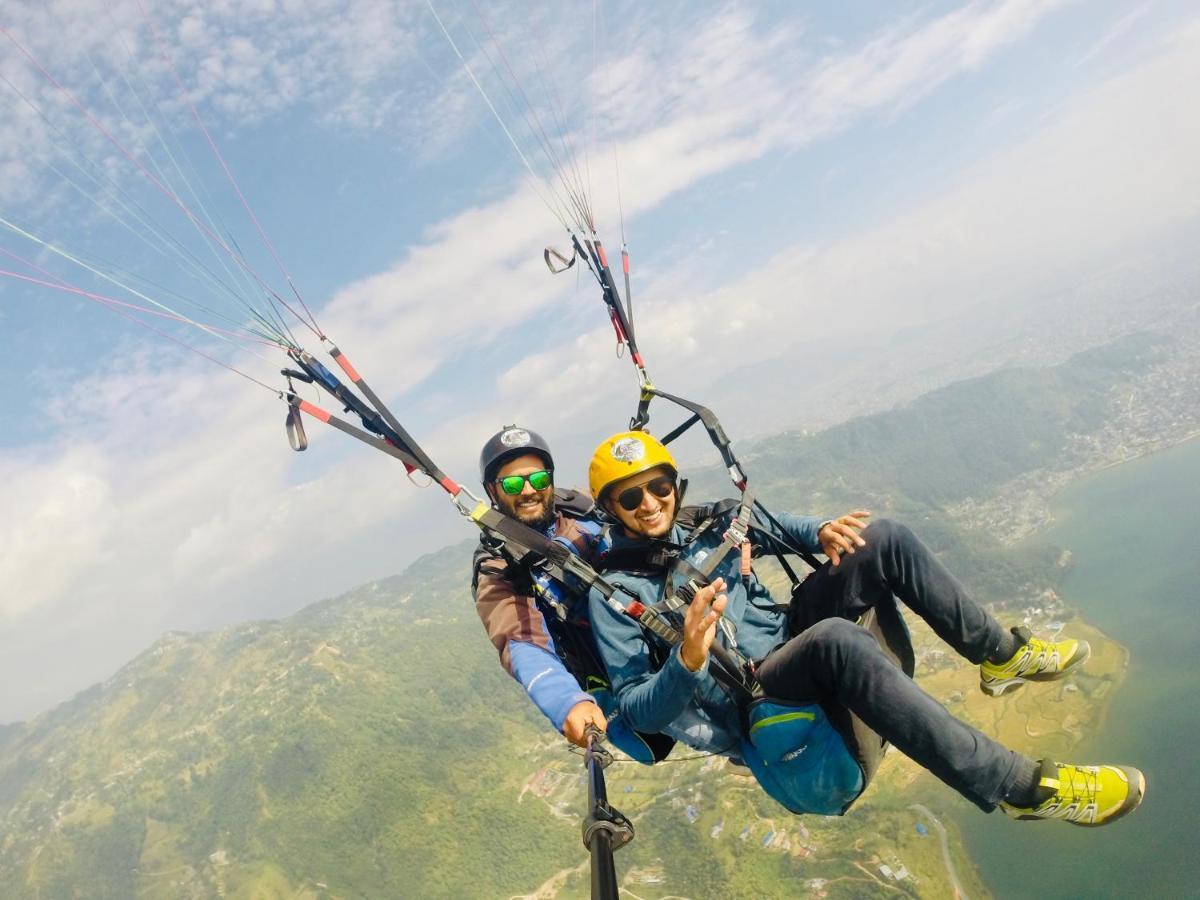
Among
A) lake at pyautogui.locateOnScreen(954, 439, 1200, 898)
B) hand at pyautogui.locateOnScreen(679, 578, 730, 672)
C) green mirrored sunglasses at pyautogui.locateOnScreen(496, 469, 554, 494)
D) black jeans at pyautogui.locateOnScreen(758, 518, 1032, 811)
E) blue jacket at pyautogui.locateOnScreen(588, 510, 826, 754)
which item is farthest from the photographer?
lake at pyautogui.locateOnScreen(954, 439, 1200, 898)

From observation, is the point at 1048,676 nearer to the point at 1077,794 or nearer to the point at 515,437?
the point at 1077,794

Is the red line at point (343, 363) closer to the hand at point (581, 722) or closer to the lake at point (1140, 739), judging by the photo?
the hand at point (581, 722)

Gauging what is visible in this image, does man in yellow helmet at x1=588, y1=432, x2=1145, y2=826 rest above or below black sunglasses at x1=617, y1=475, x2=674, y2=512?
below

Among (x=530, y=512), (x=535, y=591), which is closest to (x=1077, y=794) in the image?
(x=535, y=591)

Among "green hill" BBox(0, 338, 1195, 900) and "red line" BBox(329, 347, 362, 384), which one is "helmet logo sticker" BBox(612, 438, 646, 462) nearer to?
"red line" BBox(329, 347, 362, 384)

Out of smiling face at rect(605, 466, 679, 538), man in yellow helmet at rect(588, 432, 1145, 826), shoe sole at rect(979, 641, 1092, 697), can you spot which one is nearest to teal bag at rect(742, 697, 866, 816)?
man in yellow helmet at rect(588, 432, 1145, 826)

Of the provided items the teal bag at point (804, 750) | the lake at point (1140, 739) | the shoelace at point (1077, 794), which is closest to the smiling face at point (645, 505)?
the teal bag at point (804, 750)

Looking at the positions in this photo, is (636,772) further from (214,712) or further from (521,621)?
(214,712)
